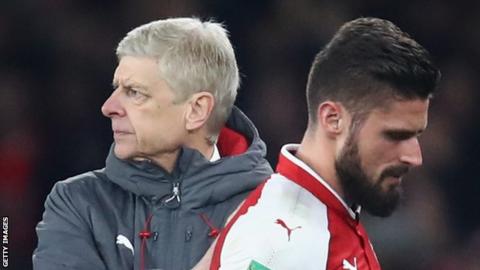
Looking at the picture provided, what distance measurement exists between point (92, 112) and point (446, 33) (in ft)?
5.32

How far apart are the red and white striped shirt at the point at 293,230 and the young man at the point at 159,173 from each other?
0.30 meters

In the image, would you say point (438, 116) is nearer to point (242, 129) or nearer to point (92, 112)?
point (92, 112)

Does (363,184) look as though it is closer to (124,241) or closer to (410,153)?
(410,153)

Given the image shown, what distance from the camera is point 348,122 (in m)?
2.67

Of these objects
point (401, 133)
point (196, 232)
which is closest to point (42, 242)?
point (196, 232)

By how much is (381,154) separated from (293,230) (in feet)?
0.81

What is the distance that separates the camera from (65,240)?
2916mm

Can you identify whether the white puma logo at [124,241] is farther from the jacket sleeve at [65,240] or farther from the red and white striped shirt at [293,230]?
the red and white striped shirt at [293,230]

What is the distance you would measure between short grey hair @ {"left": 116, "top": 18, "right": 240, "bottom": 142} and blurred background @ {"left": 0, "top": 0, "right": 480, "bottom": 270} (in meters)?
1.92

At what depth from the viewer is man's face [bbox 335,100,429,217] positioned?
2.68 m

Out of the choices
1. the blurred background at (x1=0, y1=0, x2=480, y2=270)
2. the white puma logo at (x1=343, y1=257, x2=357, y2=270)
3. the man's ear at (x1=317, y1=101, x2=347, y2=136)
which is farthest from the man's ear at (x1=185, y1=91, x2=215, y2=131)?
the blurred background at (x1=0, y1=0, x2=480, y2=270)

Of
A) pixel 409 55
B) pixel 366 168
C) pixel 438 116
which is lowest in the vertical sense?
pixel 438 116

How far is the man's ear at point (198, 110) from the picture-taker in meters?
3.06

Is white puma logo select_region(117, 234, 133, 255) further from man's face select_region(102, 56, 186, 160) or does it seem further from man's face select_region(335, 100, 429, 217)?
man's face select_region(335, 100, 429, 217)
